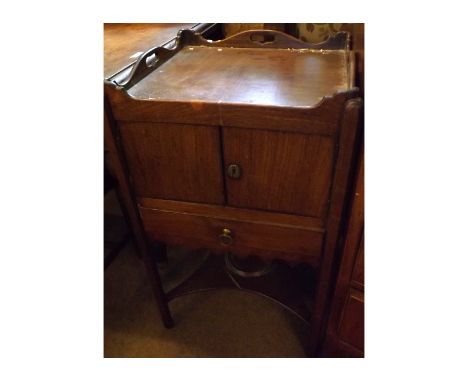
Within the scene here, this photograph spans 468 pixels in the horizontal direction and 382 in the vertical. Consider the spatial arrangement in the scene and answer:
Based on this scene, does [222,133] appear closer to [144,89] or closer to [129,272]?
[144,89]

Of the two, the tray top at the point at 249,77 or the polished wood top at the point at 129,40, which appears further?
the polished wood top at the point at 129,40

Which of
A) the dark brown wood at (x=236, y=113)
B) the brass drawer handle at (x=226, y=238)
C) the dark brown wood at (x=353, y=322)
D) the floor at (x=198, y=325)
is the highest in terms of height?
the dark brown wood at (x=236, y=113)

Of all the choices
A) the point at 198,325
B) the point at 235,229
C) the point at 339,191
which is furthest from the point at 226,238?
the point at 198,325

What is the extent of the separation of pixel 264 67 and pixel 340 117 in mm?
333

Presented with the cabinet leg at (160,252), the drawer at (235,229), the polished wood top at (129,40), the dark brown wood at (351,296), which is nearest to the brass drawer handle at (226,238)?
the drawer at (235,229)

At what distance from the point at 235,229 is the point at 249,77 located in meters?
0.35

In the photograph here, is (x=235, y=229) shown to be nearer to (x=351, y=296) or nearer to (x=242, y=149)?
(x=242, y=149)

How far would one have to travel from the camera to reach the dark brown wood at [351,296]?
65 cm

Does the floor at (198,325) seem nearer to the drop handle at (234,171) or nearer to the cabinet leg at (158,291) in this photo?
the cabinet leg at (158,291)

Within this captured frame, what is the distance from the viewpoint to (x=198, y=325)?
1206 mm

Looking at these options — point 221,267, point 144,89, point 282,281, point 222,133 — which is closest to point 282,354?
point 282,281

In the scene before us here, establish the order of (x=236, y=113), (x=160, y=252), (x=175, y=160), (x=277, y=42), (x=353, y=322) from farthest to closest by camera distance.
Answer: (x=160, y=252)
(x=277, y=42)
(x=353, y=322)
(x=175, y=160)
(x=236, y=113)

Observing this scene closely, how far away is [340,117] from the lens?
0.58 meters

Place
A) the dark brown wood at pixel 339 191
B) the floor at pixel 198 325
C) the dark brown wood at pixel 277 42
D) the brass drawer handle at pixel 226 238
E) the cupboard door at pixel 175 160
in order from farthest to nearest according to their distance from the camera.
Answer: the floor at pixel 198 325 < the dark brown wood at pixel 277 42 < the brass drawer handle at pixel 226 238 < the cupboard door at pixel 175 160 < the dark brown wood at pixel 339 191
